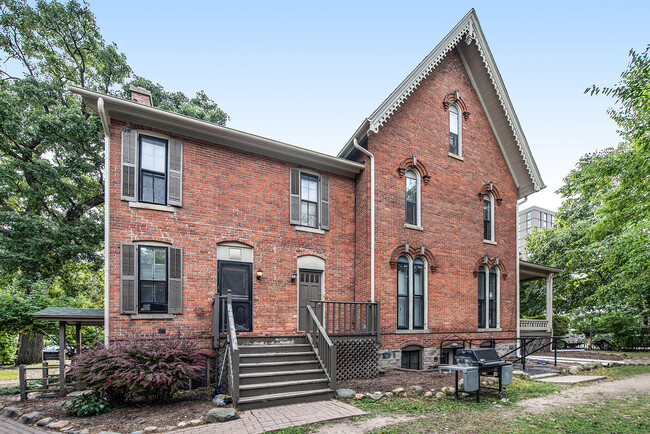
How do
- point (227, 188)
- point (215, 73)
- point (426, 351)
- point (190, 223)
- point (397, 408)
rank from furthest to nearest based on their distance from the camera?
point (215, 73) < point (426, 351) < point (227, 188) < point (190, 223) < point (397, 408)

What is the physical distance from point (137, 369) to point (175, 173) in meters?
4.59

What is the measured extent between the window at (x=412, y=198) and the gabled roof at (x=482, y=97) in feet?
6.77

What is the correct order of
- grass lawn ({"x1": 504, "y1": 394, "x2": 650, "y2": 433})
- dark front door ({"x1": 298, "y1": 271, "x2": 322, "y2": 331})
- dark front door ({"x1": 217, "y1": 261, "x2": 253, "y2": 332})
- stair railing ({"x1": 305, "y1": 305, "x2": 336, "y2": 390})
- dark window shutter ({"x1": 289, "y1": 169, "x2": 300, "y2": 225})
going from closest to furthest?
1. grass lawn ({"x1": 504, "y1": 394, "x2": 650, "y2": 433})
2. stair railing ({"x1": 305, "y1": 305, "x2": 336, "y2": 390})
3. dark front door ({"x1": 217, "y1": 261, "x2": 253, "y2": 332})
4. dark front door ({"x1": 298, "y1": 271, "x2": 322, "y2": 331})
5. dark window shutter ({"x1": 289, "y1": 169, "x2": 300, "y2": 225})

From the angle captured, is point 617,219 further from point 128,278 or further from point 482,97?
point 128,278

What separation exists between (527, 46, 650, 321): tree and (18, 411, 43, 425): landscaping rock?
44.3 feet

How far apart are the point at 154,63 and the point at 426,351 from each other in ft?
56.7

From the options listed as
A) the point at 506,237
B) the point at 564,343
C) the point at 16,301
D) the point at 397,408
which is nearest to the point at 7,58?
the point at 16,301

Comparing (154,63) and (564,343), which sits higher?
(154,63)

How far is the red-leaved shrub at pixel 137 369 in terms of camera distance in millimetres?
6586

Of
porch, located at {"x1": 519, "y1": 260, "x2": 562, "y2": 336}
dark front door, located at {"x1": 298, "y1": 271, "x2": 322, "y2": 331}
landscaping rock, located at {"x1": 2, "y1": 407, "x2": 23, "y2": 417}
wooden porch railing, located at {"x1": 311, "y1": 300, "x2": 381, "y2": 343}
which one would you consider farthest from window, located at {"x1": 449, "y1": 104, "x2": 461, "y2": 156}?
landscaping rock, located at {"x1": 2, "y1": 407, "x2": 23, "y2": 417}

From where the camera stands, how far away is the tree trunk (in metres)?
17.3

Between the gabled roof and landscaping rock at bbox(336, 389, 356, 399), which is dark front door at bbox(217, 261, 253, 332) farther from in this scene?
the gabled roof

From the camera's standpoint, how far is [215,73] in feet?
62.7

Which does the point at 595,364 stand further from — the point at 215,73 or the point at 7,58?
the point at 7,58
